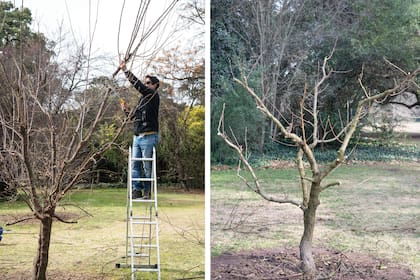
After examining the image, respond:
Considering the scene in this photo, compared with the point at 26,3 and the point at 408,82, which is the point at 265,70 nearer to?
the point at 408,82

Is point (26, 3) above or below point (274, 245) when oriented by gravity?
above

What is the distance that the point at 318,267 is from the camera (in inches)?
241

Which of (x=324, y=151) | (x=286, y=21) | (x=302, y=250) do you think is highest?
(x=286, y=21)

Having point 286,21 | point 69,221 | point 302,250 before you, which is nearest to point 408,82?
point 286,21

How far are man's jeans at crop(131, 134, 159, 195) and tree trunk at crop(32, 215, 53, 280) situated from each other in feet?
2.78

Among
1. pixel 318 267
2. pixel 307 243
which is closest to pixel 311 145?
pixel 307 243

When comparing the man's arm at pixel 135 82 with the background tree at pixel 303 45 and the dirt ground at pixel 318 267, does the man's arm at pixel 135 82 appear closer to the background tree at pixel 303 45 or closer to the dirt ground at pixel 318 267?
the background tree at pixel 303 45

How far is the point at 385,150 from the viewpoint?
636 cm

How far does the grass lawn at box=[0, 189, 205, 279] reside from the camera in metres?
6.00

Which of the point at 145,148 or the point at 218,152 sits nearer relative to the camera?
the point at 145,148

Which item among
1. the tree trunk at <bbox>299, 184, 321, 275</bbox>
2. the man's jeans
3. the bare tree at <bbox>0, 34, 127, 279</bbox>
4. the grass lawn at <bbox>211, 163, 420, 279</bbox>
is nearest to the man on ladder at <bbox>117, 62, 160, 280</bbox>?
the man's jeans

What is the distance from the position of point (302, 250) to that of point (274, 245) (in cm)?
36

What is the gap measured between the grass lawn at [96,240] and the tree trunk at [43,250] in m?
0.19

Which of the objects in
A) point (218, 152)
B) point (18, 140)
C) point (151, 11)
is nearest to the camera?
point (18, 140)
